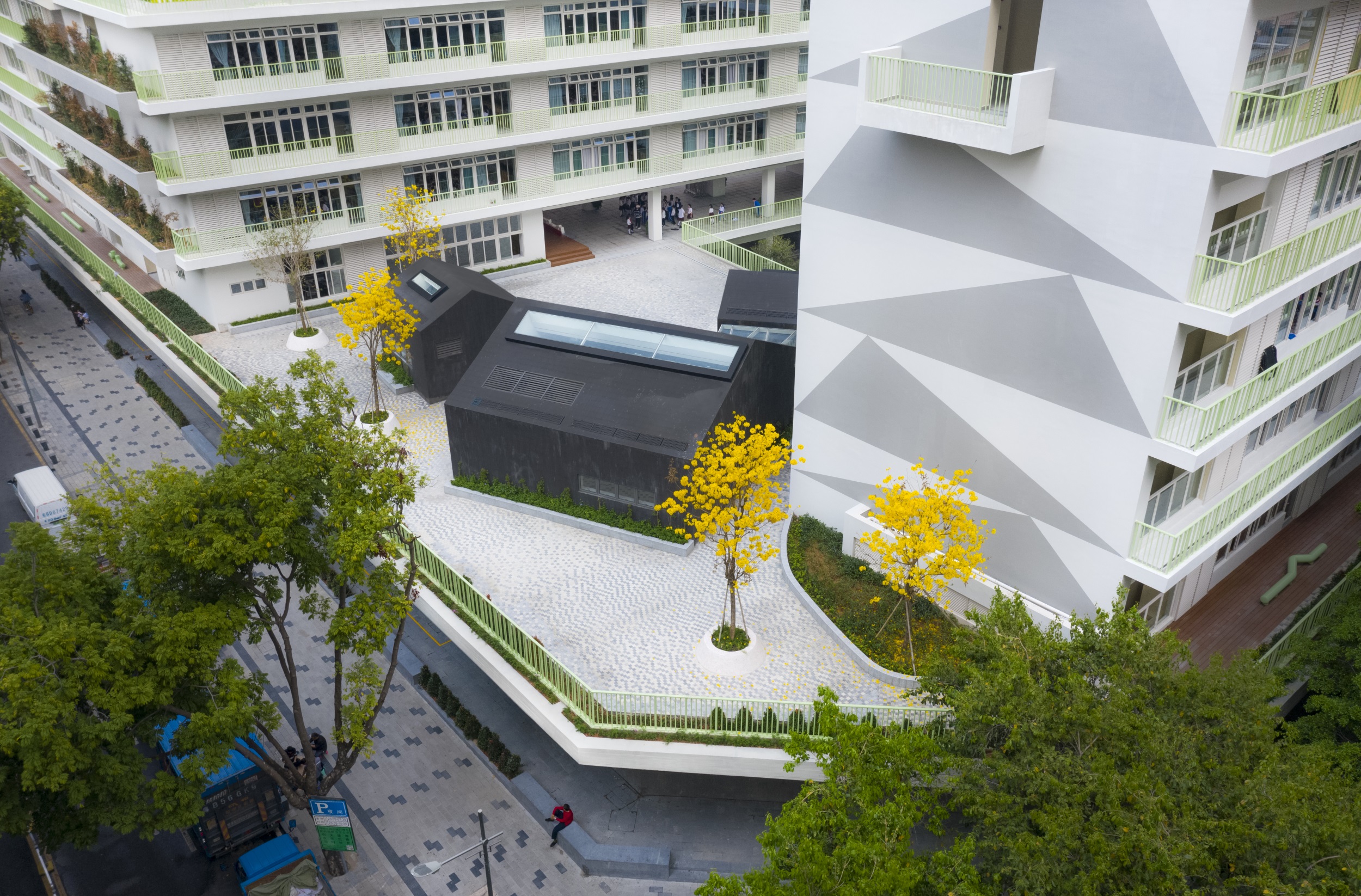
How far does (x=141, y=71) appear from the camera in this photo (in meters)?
32.1

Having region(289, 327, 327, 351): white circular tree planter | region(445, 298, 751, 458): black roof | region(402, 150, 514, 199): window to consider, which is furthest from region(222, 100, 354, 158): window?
region(445, 298, 751, 458): black roof

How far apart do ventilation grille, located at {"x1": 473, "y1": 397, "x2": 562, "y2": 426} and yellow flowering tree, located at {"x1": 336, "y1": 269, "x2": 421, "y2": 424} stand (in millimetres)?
3255

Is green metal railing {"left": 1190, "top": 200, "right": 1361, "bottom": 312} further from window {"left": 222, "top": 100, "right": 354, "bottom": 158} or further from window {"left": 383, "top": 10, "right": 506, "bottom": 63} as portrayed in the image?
window {"left": 222, "top": 100, "right": 354, "bottom": 158}

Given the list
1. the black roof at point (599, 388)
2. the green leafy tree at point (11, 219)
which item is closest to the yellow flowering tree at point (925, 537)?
the black roof at point (599, 388)

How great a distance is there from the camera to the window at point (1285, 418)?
21.0m

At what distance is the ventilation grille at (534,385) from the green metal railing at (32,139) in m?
32.9

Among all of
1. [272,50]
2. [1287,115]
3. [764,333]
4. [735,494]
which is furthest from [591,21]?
[1287,115]

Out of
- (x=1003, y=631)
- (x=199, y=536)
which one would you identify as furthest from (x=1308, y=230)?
(x=199, y=536)

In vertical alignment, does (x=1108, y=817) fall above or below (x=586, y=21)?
below

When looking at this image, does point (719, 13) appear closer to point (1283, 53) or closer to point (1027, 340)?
point (1027, 340)

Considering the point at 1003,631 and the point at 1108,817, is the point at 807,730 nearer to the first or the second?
the point at 1003,631

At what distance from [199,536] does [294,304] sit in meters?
24.2

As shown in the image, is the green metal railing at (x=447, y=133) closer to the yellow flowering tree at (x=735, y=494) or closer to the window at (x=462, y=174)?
the window at (x=462, y=174)

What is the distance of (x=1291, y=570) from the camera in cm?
2247
